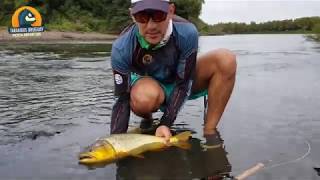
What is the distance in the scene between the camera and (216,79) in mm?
4391

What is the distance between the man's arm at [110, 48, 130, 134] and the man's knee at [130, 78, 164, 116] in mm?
69

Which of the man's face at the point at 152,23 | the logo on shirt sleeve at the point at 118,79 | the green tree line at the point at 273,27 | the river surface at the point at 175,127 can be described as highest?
the man's face at the point at 152,23

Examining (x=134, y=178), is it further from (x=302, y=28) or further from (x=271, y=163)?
(x=302, y=28)

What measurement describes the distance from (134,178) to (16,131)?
5.80ft

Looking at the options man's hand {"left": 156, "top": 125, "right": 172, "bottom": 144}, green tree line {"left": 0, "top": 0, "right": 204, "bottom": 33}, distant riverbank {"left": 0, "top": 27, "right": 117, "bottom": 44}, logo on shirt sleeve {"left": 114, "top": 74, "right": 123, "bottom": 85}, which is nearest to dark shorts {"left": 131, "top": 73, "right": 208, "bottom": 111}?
logo on shirt sleeve {"left": 114, "top": 74, "right": 123, "bottom": 85}

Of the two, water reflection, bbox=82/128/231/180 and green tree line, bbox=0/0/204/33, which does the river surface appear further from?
green tree line, bbox=0/0/204/33

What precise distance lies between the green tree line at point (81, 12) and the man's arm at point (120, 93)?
141ft

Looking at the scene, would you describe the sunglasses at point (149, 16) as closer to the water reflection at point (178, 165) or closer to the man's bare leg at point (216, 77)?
the man's bare leg at point (216, 77)

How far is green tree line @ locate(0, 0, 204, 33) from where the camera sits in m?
48.2

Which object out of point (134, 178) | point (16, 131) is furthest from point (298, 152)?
point (16, 131)

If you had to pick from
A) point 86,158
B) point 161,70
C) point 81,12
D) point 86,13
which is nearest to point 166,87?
point 161,70

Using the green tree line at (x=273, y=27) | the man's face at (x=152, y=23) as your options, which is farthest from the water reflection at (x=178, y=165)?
the green tree line at (x=273, y=27)

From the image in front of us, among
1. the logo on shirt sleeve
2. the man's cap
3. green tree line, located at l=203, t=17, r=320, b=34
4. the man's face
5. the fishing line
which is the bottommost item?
green tree line, located at l=203, t=17, r=320, b=34

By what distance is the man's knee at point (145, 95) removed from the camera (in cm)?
403
